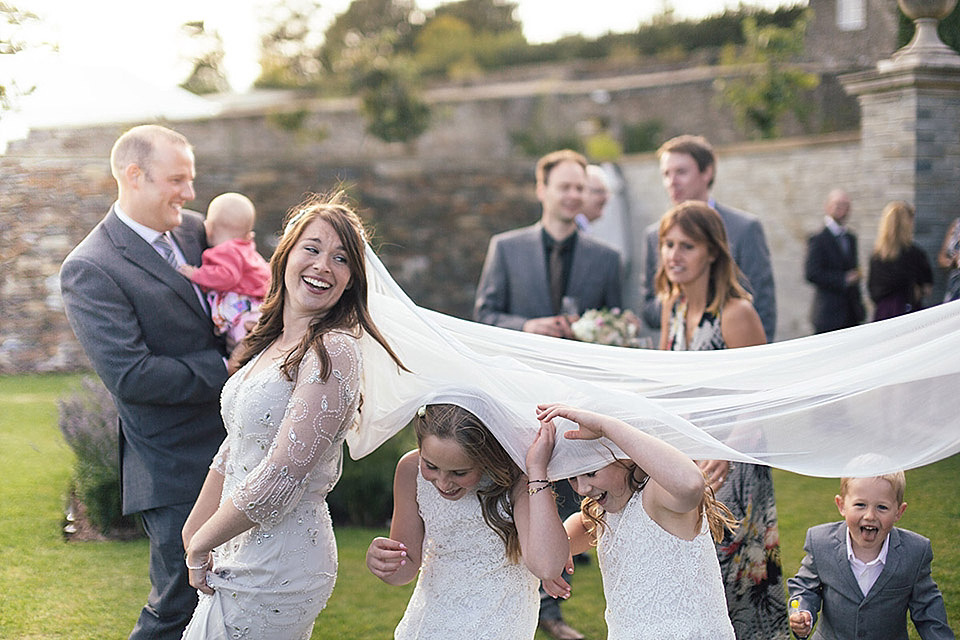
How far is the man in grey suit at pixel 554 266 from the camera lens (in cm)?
543

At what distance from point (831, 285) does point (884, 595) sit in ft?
22.1

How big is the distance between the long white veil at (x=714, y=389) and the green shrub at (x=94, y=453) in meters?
2.18

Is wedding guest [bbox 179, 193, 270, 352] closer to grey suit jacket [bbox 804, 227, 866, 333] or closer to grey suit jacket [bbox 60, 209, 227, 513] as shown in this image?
grey suit jacket [bbox 60, 209, 227, 513]

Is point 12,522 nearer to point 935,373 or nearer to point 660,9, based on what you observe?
point 935,373

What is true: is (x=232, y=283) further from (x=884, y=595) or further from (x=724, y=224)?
(x=884, y=595)

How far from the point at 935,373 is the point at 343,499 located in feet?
15.4

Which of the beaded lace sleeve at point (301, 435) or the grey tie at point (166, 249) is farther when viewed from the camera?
the grey tie at point (166, 249)

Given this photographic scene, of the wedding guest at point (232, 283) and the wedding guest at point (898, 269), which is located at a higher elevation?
the wedding guest at point (232, 283)

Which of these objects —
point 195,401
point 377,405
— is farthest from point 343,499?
Answer: point 377,405

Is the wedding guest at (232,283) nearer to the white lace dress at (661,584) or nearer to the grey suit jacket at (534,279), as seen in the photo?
the grey suit jacket at (534,279)

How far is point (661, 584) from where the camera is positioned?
111 inches

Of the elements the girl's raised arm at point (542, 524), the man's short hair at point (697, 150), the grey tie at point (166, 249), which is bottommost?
the girl's raised arm at point (542, 524)

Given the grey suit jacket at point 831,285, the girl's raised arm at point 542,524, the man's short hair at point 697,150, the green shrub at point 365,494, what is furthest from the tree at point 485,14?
the girl's raised arm at point 542,524

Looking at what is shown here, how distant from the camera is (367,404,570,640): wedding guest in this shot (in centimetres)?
290
